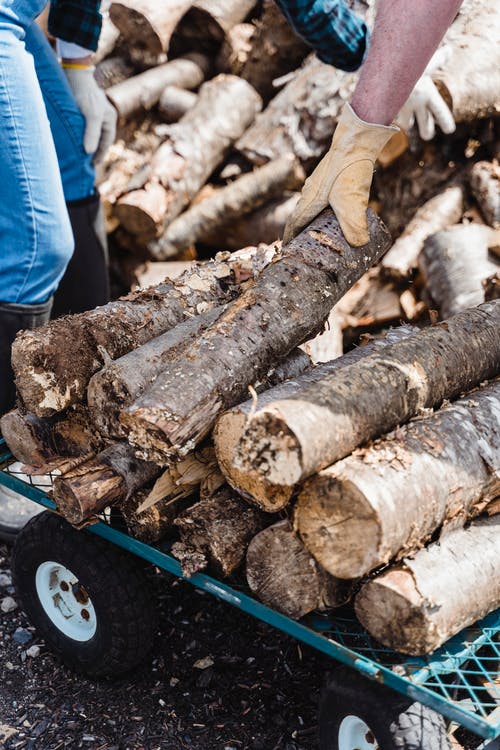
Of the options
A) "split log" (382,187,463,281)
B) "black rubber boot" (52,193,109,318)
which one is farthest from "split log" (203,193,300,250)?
"black rubber boot" (52,193,109,318)

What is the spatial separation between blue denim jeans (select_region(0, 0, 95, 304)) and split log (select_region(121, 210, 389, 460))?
0.78 meters

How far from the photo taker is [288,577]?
193cm

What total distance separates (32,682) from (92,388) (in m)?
1.06

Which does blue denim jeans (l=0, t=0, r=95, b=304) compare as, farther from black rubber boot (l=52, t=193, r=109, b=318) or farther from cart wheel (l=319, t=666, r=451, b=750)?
cart wheel (l=319, t=666, r=451, b=750)

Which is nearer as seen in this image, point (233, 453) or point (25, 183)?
point (233, 453)

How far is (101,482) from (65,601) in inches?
24.6

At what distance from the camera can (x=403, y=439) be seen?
6.59ft

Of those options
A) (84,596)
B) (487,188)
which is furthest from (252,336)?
(487,188)

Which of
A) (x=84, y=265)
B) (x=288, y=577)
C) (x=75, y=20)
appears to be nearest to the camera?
(x=288, y=577)

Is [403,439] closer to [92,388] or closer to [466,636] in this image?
[466,636]

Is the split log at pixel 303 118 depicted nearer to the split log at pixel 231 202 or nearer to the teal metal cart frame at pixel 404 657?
the split log at pixel 231 202

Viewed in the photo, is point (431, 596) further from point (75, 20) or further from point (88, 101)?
point (75, 20)

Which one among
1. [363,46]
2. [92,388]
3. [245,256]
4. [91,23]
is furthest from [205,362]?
[91,23]

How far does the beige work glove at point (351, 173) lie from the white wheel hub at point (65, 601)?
1.42m
